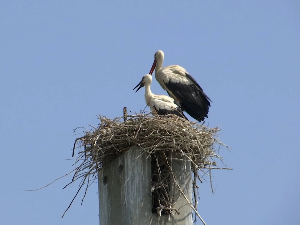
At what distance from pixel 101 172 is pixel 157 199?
876 mm

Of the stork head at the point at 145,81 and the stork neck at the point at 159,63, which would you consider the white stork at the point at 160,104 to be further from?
the stork neck at the point at 159,63

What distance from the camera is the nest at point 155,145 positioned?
9281 millimetres

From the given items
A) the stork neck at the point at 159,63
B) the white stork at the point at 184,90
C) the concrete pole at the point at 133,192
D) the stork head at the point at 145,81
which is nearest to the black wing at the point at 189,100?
the white stork at the point at 184,90

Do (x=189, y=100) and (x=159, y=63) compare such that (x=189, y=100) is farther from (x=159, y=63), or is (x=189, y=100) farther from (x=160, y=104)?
(x=160, y=104)

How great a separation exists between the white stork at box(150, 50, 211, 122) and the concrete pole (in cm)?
367

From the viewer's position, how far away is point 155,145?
9203 millimetres

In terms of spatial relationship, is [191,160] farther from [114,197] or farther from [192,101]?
[192,101]

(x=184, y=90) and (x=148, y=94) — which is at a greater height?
(x=184, y=90)

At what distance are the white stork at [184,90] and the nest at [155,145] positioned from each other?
10.4 ft

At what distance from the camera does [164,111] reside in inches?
441

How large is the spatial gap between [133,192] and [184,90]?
446 centimetres

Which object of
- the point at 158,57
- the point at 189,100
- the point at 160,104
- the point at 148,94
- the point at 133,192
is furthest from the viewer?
the point at 158,57

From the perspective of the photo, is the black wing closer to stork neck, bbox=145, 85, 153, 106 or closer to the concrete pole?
stork neck, bbox=145, 85, 153, 106

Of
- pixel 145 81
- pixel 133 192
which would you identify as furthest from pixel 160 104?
pixel 133 192
